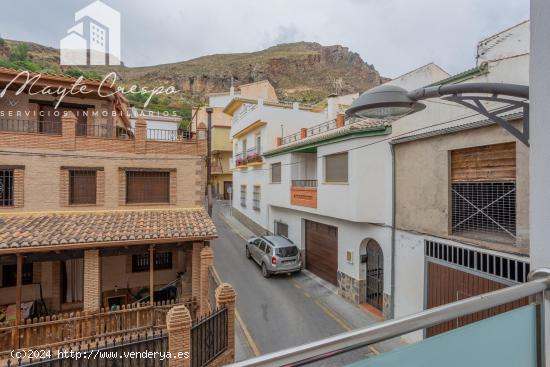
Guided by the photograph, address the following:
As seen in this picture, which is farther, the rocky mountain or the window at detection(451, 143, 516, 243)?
the rocky mountain

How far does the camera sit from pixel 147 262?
10188mm

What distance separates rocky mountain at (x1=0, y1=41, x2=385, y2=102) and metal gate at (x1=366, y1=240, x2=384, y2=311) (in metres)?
52.0

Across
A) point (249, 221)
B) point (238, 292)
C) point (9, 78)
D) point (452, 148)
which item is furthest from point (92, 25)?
A: point (249, 221)

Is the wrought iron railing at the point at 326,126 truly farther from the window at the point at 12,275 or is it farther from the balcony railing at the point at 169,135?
the window at the point at 12,275

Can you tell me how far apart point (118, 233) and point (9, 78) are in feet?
20.3

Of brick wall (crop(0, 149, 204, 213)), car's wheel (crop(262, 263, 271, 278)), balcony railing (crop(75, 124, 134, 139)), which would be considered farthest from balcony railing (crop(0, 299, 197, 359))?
balcony railing (crop(75, 124, 134, 139))

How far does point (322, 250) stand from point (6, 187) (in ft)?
36.5

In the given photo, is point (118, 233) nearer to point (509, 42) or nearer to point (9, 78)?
point (9, 78)

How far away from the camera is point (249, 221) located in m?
21.4

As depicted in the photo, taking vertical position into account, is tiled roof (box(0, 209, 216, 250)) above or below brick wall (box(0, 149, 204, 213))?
below

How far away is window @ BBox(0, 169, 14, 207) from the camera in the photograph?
8.38m

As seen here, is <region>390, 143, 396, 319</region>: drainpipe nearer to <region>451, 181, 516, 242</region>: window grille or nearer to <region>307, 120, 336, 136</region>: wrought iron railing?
<region>451, 181, 516, 242</region>: window grille

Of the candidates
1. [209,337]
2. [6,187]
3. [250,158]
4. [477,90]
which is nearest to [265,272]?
[209,337]

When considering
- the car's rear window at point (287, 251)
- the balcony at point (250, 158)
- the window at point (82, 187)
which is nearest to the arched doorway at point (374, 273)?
A: the car's rear window at point (287, 251)
